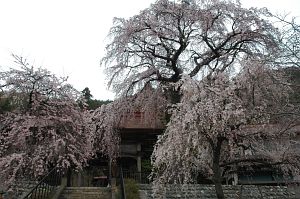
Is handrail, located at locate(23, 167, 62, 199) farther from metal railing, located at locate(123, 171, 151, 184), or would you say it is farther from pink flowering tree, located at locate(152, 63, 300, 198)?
metal railing, located at locate(123, 171, 151, 184)

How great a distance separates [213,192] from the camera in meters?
14.6

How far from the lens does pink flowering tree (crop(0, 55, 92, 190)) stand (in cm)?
1243

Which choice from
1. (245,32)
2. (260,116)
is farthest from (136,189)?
(245,32)

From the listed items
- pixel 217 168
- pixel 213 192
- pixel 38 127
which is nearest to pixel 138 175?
pixel 213 192

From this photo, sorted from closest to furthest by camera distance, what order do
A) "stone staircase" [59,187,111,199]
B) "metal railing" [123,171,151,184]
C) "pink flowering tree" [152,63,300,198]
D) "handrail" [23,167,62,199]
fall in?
"pink flowering tree" [152,63,300,198], "handrail" [23,167,62,199], "stone staircase" [59,187,111,199], "metal railing" [123,171,151,184]

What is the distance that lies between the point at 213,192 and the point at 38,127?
7150mm

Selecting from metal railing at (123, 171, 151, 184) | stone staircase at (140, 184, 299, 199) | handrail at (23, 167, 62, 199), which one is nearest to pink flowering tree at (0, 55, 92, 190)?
handrail at (23, 167, 62, 199)

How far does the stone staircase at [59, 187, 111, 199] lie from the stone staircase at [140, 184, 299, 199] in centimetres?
138

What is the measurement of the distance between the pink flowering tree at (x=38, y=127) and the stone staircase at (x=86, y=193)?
1.00 meters

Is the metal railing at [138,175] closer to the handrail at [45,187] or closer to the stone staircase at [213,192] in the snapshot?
the stone staircase at [213,192]

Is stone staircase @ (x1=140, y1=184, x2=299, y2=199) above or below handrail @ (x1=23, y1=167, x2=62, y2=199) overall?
below

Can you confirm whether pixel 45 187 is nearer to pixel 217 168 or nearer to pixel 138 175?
pixel 217 168

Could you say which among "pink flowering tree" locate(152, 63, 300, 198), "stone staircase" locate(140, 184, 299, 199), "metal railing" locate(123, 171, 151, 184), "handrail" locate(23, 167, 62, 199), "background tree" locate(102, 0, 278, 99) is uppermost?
"background tree" locate(102, 0, 278, 99)

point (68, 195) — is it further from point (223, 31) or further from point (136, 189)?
point (223, 31)
